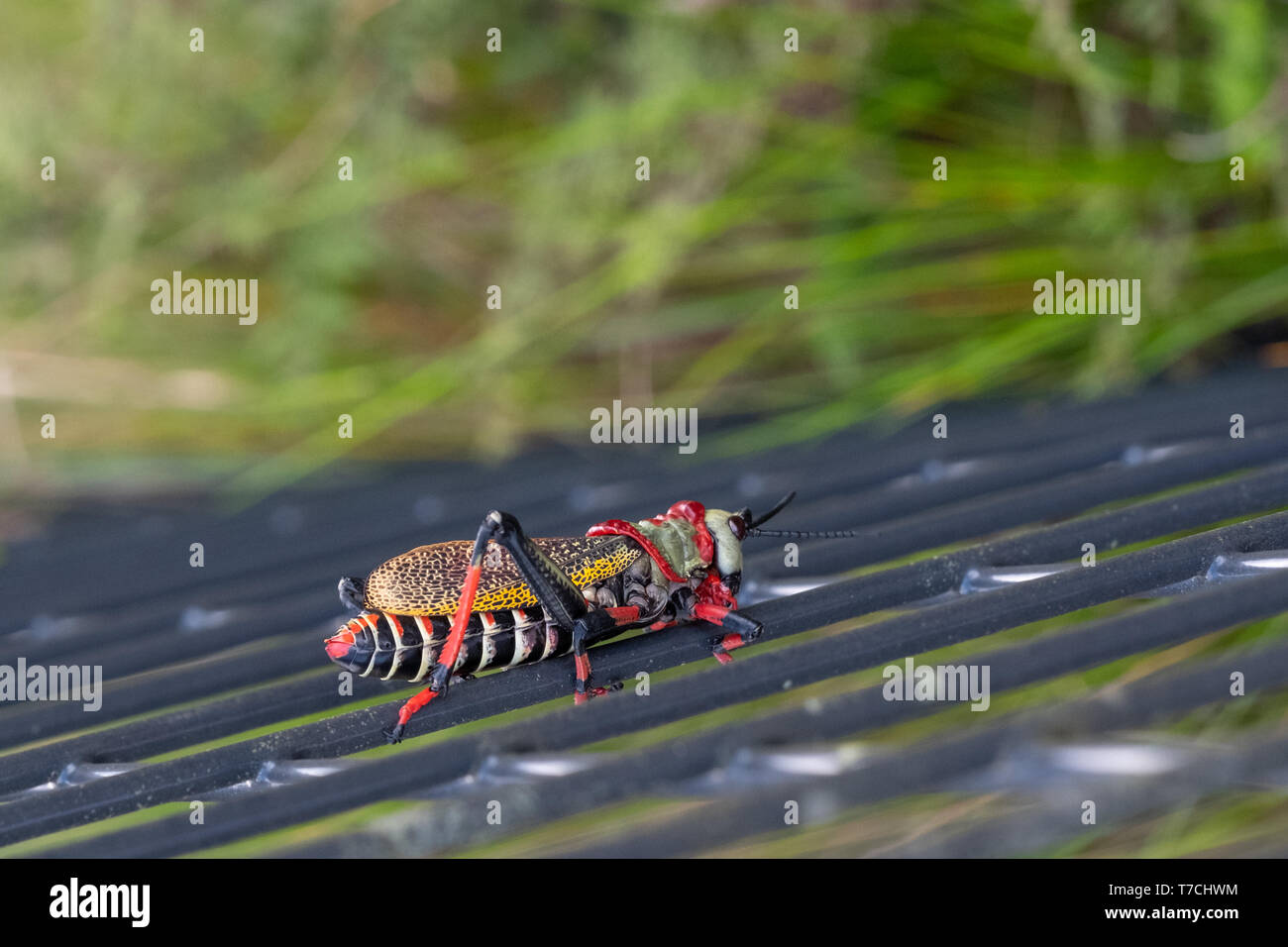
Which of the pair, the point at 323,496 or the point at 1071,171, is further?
the point at 323,496

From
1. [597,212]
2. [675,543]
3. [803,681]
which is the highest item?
[597,212]

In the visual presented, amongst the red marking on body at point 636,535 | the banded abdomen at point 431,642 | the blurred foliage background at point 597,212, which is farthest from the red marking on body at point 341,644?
the blurred foliage background at point 597,212

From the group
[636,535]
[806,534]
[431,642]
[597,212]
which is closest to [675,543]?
[636,535]

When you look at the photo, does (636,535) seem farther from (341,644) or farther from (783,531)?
(341,644)

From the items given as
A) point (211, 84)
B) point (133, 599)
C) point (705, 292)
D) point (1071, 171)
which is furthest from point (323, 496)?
point (1071, 171)

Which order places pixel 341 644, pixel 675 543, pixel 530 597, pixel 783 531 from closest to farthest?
pixel 341 644 < pixel 530 597 < pixel 675 543 < pixel 783 531

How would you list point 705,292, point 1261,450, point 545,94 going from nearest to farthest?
point 1261,450
point 705,292
point 545,94
